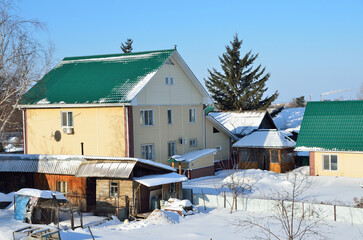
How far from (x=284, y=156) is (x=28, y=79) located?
2025cm

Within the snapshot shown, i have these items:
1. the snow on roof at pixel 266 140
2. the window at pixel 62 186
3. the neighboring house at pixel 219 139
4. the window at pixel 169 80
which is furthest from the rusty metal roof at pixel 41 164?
the snow on roof at pixel 266 140

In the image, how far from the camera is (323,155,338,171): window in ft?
106

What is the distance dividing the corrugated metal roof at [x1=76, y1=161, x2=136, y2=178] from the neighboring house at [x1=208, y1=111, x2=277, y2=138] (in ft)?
66.2

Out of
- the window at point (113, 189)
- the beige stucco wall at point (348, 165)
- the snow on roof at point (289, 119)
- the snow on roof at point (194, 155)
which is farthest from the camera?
the snow on roof at point (289, 119)

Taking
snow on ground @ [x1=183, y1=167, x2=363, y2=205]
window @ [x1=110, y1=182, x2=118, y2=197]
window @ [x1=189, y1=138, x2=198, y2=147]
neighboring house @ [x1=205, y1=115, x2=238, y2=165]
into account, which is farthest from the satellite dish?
neighboring house @ [x1=205, y1=115, x2=238, y2=165]

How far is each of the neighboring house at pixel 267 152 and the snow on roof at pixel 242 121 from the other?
4.04m

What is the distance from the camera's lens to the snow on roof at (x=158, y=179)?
2352 centimetres

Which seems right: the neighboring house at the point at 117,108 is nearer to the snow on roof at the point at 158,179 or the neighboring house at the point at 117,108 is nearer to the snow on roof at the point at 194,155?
the snow on roof at the point at 194,155

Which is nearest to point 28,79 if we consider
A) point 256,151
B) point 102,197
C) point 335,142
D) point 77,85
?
point 77,85

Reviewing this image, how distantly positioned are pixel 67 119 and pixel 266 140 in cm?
1583

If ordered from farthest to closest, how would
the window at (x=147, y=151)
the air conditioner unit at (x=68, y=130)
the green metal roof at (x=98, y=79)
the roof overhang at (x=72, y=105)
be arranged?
the air conditioner unit at (x=68, y=130), the window at (x=147, y=151), the green metal roof at (x=98, y=79), the roof overhang at (x=72, y=105)

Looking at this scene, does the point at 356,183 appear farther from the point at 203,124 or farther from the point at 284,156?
the point at 203,124

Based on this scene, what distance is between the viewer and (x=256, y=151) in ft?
122

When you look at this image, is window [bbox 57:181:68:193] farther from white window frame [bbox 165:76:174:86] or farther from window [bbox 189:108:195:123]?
window [bbox 189:108:195:123]
